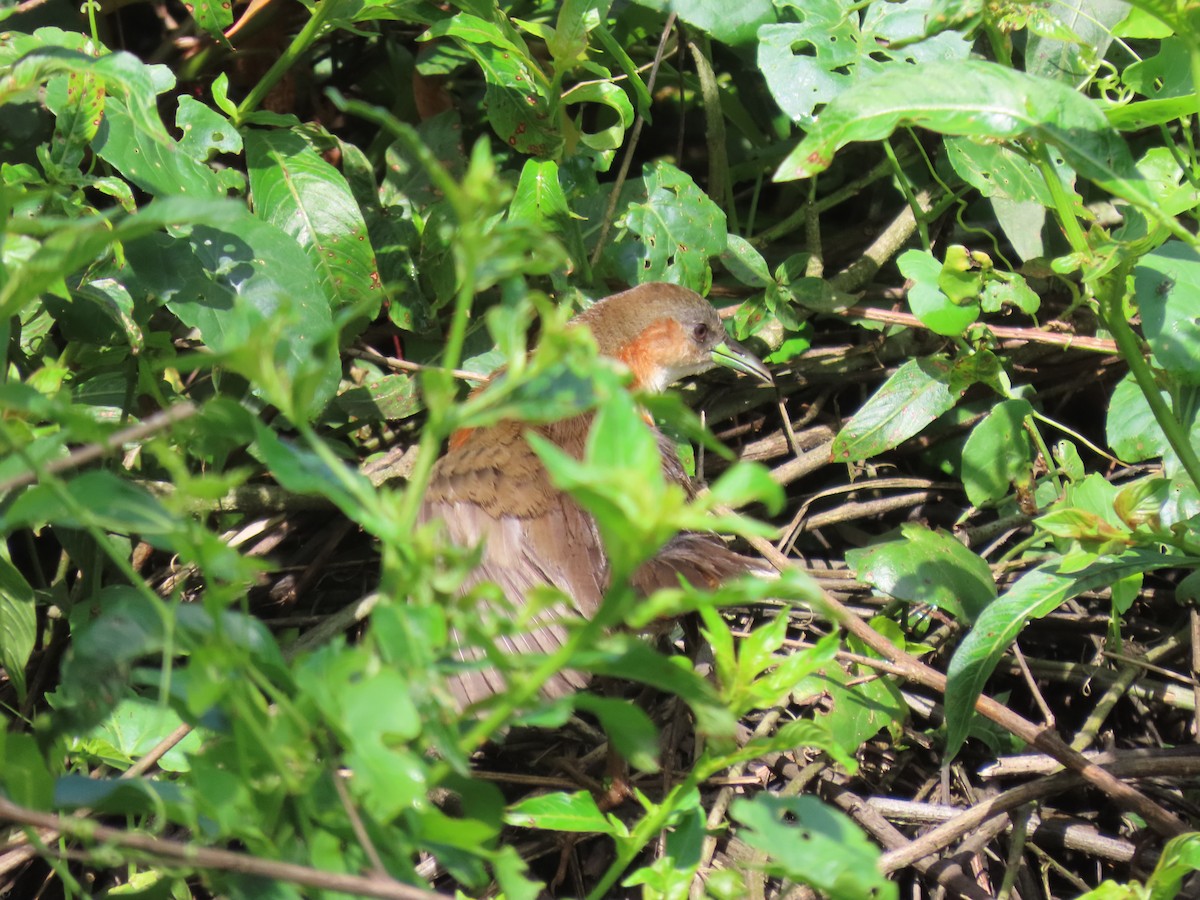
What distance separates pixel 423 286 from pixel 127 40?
1316mm

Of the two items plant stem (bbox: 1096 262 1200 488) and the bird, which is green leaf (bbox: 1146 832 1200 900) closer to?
plant stem (bbox: 1096 262 1200 488)

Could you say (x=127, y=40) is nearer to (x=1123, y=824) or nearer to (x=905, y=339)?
(x=905, y=339)

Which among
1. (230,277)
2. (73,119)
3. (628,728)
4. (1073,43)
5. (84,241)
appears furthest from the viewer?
(1073,43)

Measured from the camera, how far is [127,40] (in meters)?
3.73

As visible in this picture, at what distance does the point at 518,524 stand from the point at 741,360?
3.32 ft

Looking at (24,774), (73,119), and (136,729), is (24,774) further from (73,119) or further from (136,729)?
(73,119)

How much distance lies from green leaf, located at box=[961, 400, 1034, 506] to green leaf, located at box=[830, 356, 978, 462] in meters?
0.13

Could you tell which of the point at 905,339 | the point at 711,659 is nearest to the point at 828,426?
the point at 905,339

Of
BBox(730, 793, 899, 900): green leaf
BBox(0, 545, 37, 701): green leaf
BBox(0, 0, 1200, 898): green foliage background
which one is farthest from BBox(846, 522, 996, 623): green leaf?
BBox(0, 545, 37, 701): green leaf

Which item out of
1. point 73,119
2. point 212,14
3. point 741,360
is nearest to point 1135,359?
point 741,360

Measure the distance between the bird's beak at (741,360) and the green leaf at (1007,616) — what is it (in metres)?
1.23

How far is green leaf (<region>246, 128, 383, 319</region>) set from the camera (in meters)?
3.04

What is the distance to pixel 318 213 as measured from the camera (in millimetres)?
3061

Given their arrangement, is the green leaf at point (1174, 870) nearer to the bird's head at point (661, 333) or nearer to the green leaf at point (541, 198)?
the bird's head at point (661, 333)
